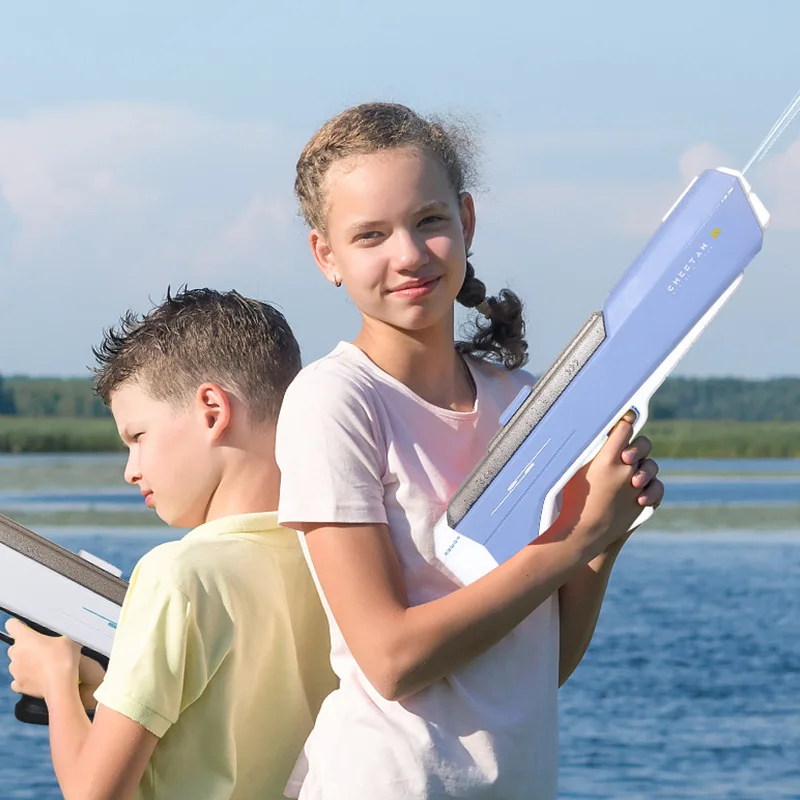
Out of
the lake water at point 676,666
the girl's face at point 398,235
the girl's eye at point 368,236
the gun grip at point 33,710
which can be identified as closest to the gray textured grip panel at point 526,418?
the girl's face at point 398,235

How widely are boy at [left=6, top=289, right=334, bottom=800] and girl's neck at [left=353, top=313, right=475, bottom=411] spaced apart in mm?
275

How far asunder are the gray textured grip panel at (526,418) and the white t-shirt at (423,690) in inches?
2.6

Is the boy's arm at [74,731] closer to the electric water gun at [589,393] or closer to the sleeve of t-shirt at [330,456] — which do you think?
the sleeve of t-shirt at [330,456]

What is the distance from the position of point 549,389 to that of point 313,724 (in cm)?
65

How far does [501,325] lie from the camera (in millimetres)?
2104

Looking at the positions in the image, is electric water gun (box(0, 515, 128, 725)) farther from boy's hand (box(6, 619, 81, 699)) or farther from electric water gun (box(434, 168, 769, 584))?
electric water gun (box(434, 168, 769, 584))

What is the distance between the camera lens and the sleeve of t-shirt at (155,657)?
1807mm

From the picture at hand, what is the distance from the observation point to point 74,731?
1949 millimetres

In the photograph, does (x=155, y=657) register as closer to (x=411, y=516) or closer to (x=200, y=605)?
(x=200, y=605)

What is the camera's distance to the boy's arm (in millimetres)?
1814

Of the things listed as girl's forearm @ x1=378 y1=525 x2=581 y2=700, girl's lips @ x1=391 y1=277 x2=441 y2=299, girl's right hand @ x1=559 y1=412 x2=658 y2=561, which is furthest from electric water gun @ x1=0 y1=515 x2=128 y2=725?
girl's right hand @ x1=559 y1=412 x2=658 y2=561

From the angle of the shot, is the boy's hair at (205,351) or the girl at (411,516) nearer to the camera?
the girl at (411,516)

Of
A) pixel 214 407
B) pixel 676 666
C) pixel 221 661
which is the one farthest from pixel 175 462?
pixel 676 666

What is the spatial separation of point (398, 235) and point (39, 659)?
0.88m
